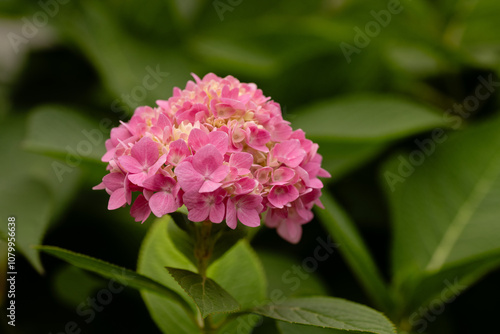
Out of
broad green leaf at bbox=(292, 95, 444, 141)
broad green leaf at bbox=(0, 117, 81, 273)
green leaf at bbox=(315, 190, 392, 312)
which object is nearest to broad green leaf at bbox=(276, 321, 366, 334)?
green leaf at bbox=(315, 190, 392, 312)

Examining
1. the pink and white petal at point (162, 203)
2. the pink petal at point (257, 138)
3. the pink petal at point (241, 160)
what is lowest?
the pink and white petal at point (162, 203)

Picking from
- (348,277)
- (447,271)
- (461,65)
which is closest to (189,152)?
(447,271)

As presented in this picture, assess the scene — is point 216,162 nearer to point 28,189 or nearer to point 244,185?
point 244,185

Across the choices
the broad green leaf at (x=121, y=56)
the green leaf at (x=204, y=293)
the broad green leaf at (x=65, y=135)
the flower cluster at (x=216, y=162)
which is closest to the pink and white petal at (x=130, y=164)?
the flower cluster at (x=216, y=162)

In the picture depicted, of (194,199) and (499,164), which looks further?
(499,164)

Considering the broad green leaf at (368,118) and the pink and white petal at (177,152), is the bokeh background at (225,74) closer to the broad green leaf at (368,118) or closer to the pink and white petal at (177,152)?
the broad green leaf at (368,118)

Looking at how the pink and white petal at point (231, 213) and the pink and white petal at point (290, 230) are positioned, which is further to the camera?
the pink and white petal at point (290, 230)

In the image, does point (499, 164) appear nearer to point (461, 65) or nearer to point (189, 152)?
point (461, 65)
